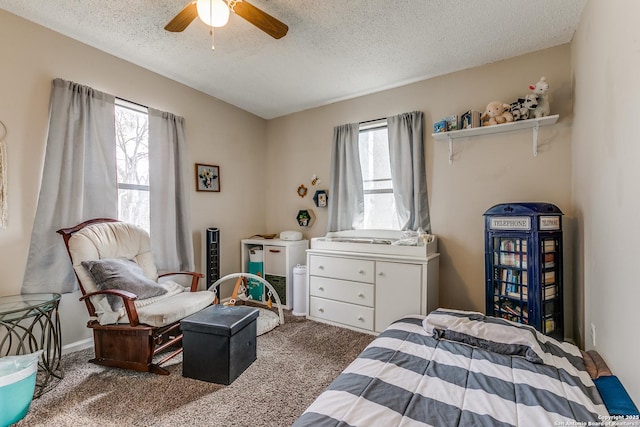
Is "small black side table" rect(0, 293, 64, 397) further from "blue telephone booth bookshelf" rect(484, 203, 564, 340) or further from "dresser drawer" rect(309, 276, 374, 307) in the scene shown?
"blue telephone booth bookshelf" rect(484, 203, 564, 340)

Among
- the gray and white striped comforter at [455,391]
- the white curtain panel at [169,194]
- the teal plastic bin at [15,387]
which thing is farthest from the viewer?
the white curtain panel at [169,194]

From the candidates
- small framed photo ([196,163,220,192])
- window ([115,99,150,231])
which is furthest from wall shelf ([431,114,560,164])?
window ([115,99,150,231])

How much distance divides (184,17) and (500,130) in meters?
2.71

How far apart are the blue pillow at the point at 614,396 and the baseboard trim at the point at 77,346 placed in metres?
3.45

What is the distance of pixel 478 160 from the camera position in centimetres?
288

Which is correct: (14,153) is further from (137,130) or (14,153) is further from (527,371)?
(527,371)

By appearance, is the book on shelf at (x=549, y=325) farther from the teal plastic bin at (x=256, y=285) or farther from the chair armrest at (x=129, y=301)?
the chair armrest at (x=129, y=301)

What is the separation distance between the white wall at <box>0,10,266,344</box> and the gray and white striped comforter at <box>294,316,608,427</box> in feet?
8.21

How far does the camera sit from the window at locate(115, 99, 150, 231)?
2824 millimetres

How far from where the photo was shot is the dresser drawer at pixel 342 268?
2879mm

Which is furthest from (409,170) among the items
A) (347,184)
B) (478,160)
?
(347,184)

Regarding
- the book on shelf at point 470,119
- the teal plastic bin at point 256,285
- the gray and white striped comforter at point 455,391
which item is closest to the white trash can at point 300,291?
the teal plastic bin at point 256,285

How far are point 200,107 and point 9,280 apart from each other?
236 cm

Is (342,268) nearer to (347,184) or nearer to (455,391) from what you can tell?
(347,184)
